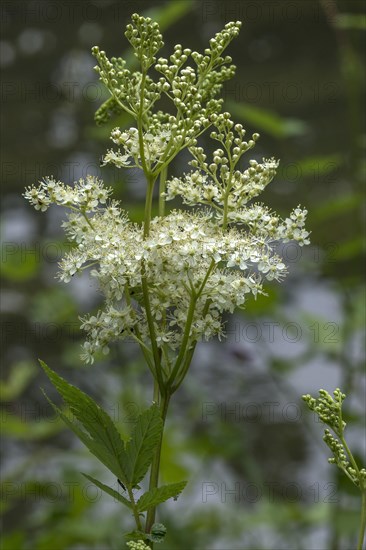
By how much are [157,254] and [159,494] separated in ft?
0.63

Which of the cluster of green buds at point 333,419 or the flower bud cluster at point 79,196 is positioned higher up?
the flower bud cluster at point 79,196

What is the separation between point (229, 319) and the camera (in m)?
2.67

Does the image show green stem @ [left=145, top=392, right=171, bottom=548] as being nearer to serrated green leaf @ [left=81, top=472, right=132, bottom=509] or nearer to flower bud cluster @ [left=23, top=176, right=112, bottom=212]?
serrated green leaf @ [left=81, top=472, right=132, bottom=509]

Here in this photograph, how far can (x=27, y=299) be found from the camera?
9.21 feet

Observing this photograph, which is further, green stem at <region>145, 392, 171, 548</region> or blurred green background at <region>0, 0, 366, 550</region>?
blurred green background at <region>0, 0, 366, 550</region>

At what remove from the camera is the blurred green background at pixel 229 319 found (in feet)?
6.08

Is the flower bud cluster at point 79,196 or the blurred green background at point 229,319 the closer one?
the flower bud cluster at point 79,196

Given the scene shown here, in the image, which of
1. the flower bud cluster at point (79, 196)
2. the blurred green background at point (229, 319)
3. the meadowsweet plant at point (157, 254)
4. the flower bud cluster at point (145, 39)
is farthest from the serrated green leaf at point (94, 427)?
the blurred green background at point (229, 319)

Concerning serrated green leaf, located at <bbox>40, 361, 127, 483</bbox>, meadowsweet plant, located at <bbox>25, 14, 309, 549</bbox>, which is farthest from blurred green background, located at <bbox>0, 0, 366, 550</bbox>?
serrated green leaf, located at <bbox>40, 361, 127, 483</bbox>

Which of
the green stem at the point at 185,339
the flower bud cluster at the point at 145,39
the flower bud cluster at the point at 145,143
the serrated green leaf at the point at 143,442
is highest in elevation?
the flower bud cluster at the point at 145,39

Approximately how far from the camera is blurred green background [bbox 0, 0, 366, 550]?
1.85 m

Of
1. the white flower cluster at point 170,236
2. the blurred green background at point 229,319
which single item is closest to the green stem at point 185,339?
the white flower cluster at point 170,236

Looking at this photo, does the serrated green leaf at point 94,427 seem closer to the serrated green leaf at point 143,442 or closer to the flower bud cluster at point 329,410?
the serrated green leaf at point 143,442

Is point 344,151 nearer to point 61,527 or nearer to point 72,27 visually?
point 72,27
